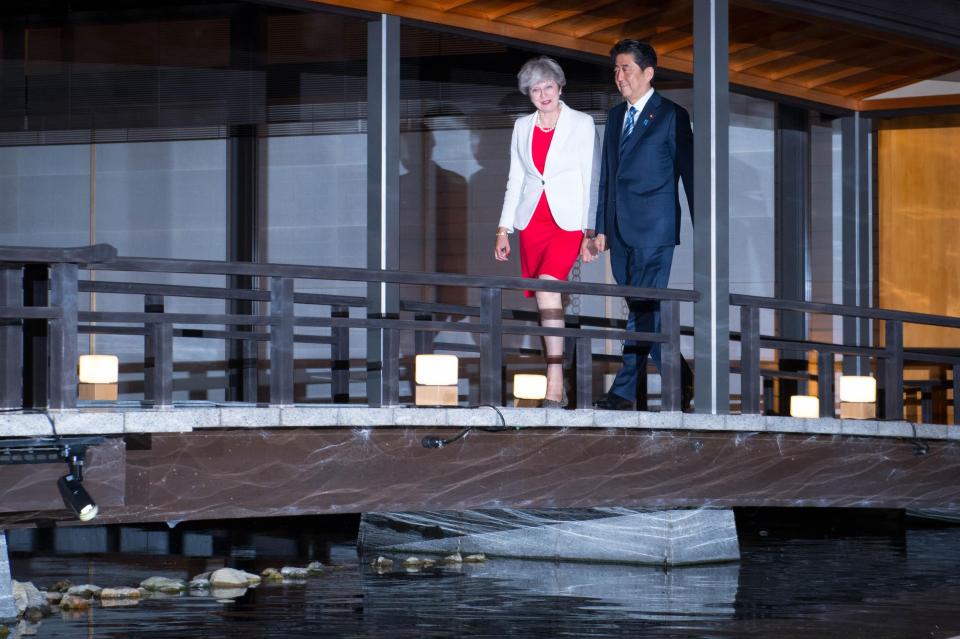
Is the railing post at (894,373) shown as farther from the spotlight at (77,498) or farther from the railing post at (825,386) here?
the spotlight at (77,498)

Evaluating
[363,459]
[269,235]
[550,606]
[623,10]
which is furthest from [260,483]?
[269,235]

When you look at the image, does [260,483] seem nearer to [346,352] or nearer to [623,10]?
[346,352]

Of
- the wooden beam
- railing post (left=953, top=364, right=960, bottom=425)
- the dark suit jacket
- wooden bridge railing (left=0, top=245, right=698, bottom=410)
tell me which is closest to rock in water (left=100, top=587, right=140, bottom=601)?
wooden bridge railing (left=0, top=245, right=698, bottom=410)

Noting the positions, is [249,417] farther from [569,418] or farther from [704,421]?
Answer: [704,421]

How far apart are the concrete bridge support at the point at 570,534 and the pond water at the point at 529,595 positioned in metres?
0.14

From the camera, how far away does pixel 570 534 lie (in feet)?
30.7

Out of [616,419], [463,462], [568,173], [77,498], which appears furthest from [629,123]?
[77,498]

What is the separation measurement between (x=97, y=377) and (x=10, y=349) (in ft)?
5.95

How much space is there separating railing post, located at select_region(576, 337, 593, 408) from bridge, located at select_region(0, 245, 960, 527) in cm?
1

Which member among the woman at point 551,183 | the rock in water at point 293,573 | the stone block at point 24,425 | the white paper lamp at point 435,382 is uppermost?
the woman at point 551,183

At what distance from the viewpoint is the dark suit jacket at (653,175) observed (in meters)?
8.56

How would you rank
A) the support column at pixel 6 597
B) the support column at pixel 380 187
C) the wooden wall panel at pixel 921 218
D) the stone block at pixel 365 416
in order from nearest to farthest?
1. the support column at pixel 6 597
2. the stone block at pixel 365 416
3. the support column at pixel 380 187
4. the wooden wall panel at pixel 921 218

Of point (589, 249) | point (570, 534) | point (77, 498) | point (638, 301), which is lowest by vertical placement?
point (570, 534)

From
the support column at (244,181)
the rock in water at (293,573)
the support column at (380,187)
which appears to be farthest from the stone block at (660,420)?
the support column at (244,181)
